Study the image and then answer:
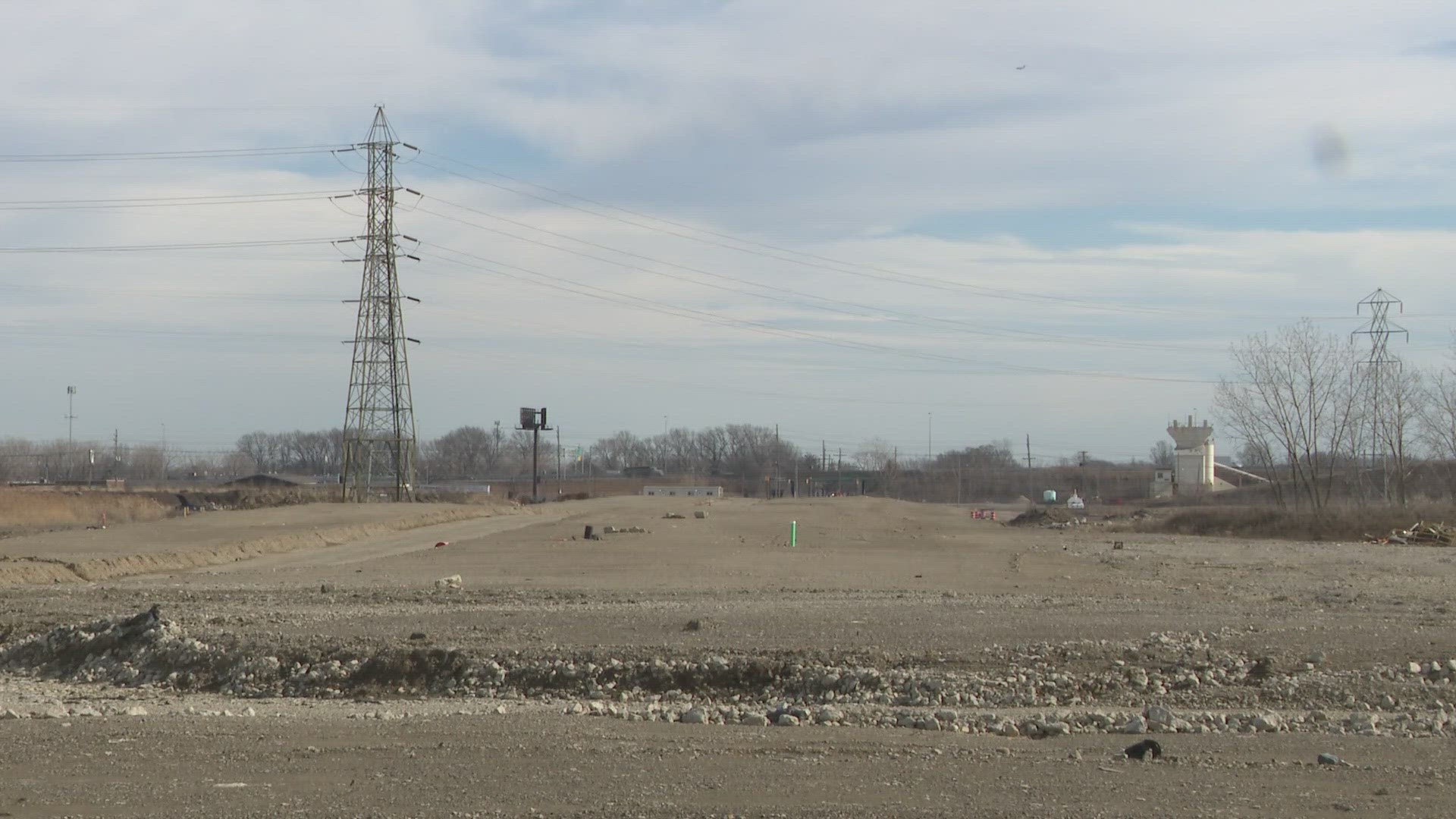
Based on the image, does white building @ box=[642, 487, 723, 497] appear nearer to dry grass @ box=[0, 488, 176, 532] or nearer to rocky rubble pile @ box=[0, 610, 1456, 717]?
dry grass @ box=[0, 488, 176, 532]

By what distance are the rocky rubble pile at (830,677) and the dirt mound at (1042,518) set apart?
54.7 m

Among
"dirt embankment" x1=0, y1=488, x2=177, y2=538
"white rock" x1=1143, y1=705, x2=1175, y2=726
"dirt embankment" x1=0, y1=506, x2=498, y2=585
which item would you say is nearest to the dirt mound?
"dirt embankment" x1=0, y1=506, x2=498, y2=585

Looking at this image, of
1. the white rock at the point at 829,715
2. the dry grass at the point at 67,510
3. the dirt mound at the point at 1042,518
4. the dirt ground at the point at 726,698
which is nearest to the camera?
the dirt ground at the point at 726,698

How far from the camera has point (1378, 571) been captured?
33.8 m

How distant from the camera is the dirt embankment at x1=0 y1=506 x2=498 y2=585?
29250 mm

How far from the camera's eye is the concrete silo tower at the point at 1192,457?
115 metres

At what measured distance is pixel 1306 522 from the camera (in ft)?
197

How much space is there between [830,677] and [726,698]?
112 centimetres

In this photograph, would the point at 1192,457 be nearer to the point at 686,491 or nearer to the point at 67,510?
the point at 686,491

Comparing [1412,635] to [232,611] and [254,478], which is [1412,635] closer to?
[232,611]

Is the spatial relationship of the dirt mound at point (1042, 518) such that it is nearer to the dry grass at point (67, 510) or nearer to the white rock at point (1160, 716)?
the dry grass at point (67, 510)

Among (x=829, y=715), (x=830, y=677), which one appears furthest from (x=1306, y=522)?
(x=829, y=715)

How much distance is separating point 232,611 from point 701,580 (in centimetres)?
1032

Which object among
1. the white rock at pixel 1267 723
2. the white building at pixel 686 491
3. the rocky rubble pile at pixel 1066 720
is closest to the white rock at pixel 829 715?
the rocky rubble pile at pixel 1066 720
